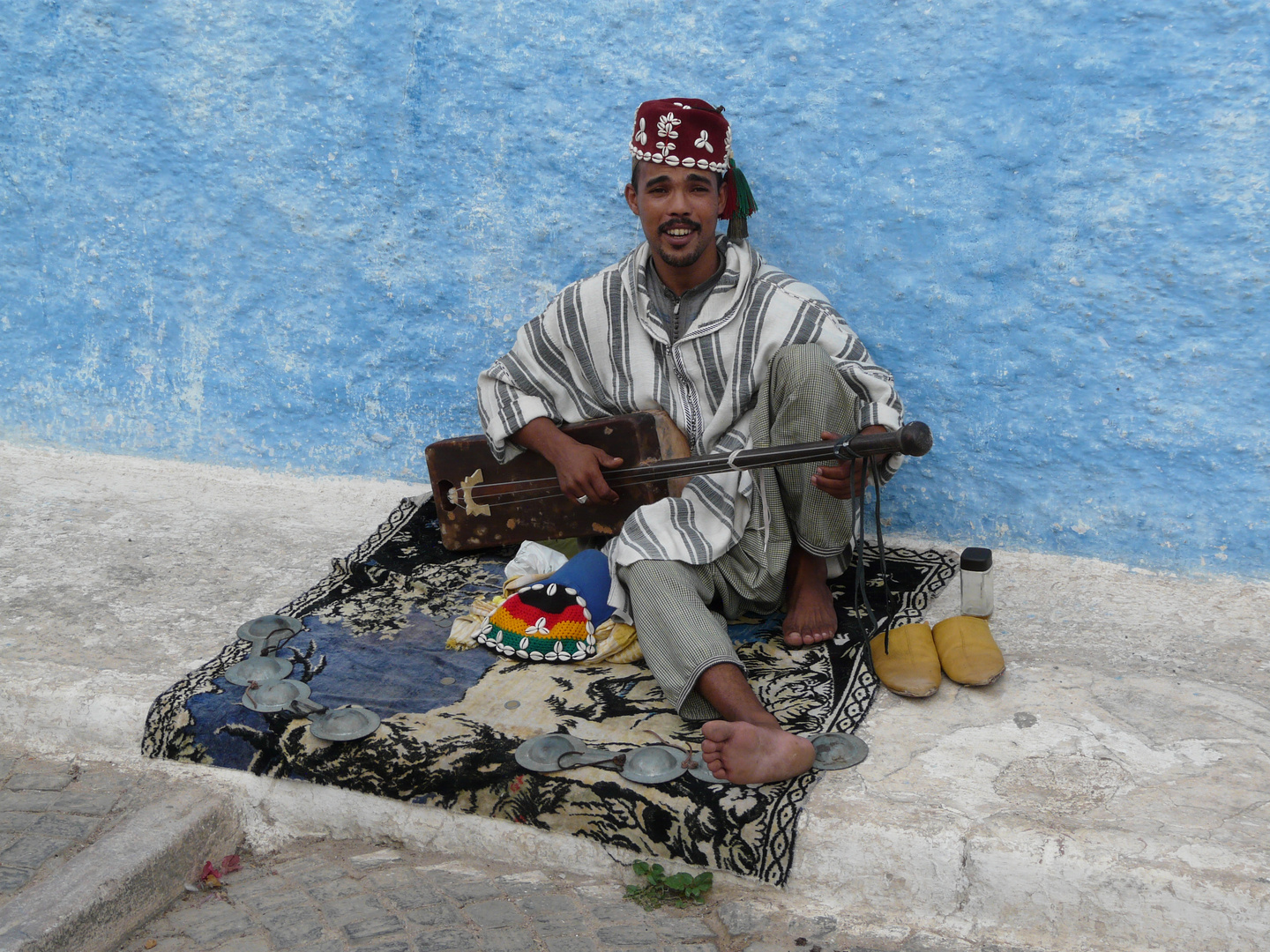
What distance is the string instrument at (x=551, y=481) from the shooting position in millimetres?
3343

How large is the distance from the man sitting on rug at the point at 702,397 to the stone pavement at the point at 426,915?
510mm

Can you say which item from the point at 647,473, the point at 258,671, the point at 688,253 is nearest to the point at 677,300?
the point at 688,253

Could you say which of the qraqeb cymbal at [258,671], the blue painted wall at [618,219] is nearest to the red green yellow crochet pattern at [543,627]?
the qraqeb cymbal at [258,671]

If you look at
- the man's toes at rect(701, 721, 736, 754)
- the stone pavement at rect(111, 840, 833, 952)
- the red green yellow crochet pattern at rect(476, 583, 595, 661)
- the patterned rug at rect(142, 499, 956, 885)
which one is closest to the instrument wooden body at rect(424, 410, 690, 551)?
the patterned rug at rect(142, 499, 956, 885)

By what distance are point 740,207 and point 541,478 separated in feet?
3.25

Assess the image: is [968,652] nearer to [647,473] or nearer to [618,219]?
[647,473]

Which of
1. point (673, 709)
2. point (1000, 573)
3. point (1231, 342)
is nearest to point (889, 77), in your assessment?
point (1231, 342)

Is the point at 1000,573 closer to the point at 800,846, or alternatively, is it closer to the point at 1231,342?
the point at 1231,342

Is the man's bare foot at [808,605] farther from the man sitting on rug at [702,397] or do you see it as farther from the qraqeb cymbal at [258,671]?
the qraqeb cymbal at [258,671]

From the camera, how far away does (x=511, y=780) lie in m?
2.64

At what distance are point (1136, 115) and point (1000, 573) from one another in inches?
52.5

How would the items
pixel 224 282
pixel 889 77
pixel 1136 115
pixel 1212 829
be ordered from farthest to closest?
pixel 224 282
pixel 889 77
pixel 1136 115
pixel 1212 829

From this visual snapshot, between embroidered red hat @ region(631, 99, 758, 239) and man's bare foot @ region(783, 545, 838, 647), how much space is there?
3.50 feet

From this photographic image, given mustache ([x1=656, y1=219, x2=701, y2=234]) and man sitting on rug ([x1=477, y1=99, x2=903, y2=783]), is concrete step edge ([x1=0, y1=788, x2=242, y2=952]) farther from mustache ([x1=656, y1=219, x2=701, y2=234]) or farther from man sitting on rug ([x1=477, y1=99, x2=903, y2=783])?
mustache ([x1=656, y1=219, x2=701, y2=234])
